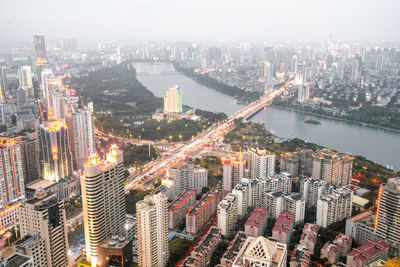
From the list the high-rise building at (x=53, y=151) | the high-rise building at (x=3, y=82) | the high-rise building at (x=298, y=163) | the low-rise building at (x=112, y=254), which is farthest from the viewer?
the high-rise building at (x=3, y=82)

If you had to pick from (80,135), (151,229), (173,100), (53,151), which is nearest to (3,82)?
(173,100)

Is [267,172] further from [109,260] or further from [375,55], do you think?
[375,55]

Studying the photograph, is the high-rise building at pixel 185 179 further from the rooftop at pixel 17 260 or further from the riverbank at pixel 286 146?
the rooftop at pixel 17 260

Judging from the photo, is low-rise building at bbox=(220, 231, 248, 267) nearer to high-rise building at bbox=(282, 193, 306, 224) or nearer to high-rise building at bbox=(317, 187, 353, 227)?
high-rise building at bbox=(282, 193, 306, 224)

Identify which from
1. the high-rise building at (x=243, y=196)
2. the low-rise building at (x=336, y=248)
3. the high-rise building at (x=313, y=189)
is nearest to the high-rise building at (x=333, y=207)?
the high-rise building at (x=313, y=189)

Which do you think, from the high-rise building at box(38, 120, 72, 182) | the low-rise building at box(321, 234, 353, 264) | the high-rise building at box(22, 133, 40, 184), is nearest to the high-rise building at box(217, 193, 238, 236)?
the low-rise building at box(321, 234, 353, 264)

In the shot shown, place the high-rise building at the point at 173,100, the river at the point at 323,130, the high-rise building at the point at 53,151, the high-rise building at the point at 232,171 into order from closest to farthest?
the high-rise building at the point at 232,171 → the high-rise building at the point at 53,151 → the river at the point at 323,130 → the high-rise building at the point at 173,100

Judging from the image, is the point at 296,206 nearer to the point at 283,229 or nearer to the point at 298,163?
the point at 283,229

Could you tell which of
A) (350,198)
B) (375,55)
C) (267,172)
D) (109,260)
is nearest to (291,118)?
(267,172)
